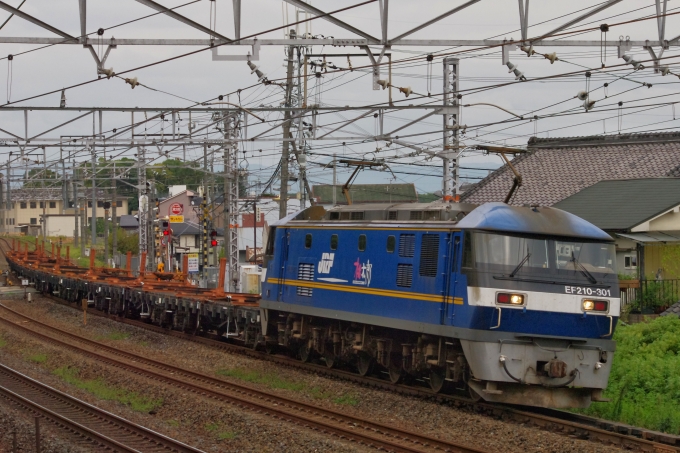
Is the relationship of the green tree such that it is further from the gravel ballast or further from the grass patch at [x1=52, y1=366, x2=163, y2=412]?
the grass patch at [x1=52, y1=366, x2=163, y2=412]

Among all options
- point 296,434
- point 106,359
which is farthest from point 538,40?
point 106,359

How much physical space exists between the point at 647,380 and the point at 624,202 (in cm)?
1207

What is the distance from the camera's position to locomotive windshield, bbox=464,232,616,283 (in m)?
13.3

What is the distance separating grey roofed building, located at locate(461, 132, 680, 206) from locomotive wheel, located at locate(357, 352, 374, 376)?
14594mm

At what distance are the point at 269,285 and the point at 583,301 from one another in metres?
8.12

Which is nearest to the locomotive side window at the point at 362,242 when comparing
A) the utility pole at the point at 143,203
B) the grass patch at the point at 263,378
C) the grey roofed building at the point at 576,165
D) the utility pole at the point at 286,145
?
the grass patch at the point at 263,378

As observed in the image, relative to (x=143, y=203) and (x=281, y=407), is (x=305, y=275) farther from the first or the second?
(x=143, y=203)

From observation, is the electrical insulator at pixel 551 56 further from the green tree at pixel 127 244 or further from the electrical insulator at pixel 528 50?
the green tree at pixel 127 244

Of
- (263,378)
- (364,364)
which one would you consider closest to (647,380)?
(364,364)

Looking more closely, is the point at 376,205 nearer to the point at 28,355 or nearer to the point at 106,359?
the point at 106,359

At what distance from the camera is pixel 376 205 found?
16.9 m

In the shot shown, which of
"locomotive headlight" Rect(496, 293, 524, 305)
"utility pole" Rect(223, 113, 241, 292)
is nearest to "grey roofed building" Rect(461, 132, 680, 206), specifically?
"utility pole" Rect(223, 113, 241, 292)

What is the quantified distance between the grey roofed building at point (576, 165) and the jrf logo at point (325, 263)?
557 inches

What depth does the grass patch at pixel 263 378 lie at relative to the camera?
16.7 meters
